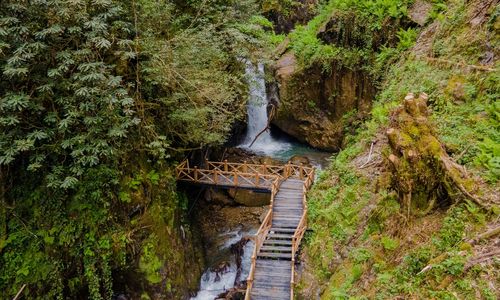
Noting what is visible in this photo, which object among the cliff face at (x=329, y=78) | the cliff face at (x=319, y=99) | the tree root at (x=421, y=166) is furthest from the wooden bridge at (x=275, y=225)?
the tree root at (x=421, y=166)

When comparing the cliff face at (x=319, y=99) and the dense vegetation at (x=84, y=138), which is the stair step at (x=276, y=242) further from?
the cliff face at (x=319, y=99)

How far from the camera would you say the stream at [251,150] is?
13820 mm

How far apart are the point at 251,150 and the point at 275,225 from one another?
930cm

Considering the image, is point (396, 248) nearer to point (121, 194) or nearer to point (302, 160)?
point (121, 194)

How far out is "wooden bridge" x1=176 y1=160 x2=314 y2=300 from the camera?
385 inches

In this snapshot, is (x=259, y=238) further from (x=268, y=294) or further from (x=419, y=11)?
(x=419, y=11)

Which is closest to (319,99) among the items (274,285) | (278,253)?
(278,253)

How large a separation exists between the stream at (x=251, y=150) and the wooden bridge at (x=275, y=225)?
286 cm

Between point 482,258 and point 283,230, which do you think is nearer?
point 482,258

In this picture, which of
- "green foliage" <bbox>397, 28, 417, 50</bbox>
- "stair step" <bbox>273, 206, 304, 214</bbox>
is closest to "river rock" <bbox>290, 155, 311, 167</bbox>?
"stair step" <bbox>273, 206, 304, 214</bbox>

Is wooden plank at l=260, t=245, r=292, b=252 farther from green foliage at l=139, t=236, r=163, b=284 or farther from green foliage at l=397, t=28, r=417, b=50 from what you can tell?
green foliage at l=397, t=28, r=417, b=50

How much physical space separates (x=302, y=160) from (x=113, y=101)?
38.4 ft

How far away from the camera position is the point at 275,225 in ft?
39.5

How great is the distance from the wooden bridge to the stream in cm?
286
